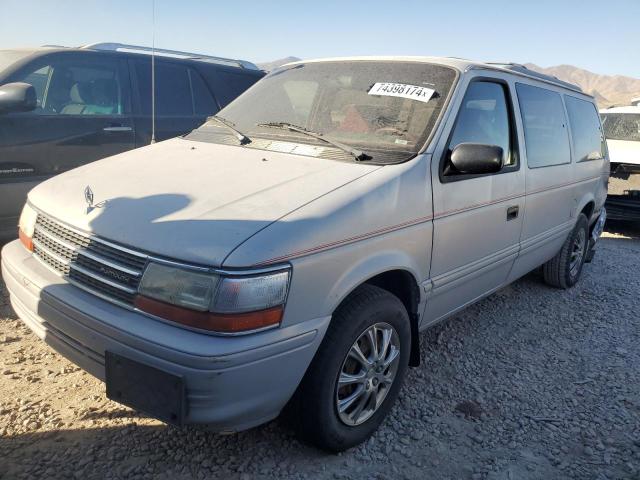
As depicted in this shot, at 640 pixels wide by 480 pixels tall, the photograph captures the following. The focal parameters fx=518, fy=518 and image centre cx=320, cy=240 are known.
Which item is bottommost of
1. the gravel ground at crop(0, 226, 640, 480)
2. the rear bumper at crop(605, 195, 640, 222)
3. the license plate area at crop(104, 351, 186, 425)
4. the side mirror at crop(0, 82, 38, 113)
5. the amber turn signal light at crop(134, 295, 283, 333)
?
the gravel ground at crop(0, 226, 640, 480)

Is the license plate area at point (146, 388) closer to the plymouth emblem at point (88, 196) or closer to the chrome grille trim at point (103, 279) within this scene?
the chrome grille trim at point (103, 279)

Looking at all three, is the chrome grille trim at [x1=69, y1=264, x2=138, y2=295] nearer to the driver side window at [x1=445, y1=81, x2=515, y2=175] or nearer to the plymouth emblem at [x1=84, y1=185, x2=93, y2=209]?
the plymouth emblem at [x1=84, y1=185, x2=93, y2=209]

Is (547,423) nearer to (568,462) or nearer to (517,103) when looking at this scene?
(568,462)

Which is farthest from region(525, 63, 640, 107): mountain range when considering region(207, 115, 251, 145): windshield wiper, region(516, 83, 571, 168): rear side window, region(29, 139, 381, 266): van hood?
region(29, 139, 381, 266): van hood

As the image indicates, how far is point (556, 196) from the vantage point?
4086 millimetres

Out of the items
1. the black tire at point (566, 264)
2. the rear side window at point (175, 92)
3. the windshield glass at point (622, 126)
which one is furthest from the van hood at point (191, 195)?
the windshield glass at point (622, 126)

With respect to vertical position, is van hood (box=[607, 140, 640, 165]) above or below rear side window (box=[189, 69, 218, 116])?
below

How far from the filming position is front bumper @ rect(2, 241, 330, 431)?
6.01 feet

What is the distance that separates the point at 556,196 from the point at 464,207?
1.63 meters

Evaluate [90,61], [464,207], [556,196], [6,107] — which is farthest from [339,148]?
[90,61]

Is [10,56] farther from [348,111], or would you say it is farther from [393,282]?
[393,282]

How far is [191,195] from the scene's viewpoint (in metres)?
2.26

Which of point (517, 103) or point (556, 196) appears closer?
point (517, 103)

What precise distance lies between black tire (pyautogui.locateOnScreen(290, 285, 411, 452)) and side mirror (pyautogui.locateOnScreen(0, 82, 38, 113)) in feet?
10.5
